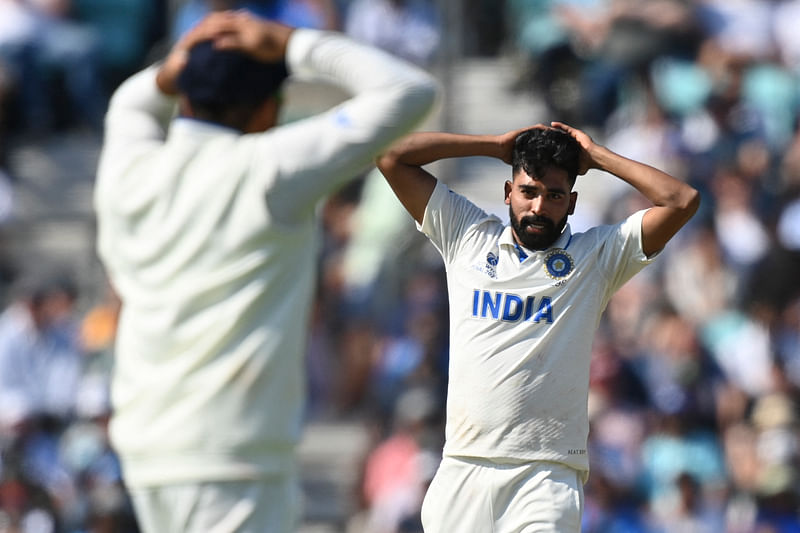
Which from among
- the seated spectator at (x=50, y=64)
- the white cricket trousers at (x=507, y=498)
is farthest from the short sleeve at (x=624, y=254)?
the seated spectator at (x=50, y=64)

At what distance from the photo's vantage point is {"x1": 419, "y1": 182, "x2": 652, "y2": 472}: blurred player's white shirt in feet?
14.1

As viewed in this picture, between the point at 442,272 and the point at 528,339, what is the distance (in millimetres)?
6412

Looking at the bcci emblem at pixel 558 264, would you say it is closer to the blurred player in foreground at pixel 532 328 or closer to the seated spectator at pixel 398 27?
the blurred player in foreground at pixel 532 328

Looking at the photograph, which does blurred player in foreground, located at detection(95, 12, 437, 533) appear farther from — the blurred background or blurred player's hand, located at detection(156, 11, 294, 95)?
the blurred background

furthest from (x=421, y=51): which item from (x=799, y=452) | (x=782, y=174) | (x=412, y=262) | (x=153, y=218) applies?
(x=153, y=218)

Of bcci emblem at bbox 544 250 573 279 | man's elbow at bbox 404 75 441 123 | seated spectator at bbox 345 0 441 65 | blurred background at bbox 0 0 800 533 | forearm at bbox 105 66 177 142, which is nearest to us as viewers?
bcci emblem at bbox 544 250 573 279

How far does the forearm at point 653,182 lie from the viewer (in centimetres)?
439

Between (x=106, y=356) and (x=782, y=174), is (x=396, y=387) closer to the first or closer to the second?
(x=106, y=356)

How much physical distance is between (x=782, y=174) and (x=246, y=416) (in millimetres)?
7934

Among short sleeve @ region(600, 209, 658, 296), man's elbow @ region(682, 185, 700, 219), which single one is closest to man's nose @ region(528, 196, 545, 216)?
short sleeve @ region(600, 209, 658, 296)

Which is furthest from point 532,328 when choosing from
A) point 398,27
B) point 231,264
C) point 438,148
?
point 398,27

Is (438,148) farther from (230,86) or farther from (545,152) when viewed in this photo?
(230,86)

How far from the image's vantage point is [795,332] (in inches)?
412

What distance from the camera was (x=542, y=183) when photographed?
4316 mm
